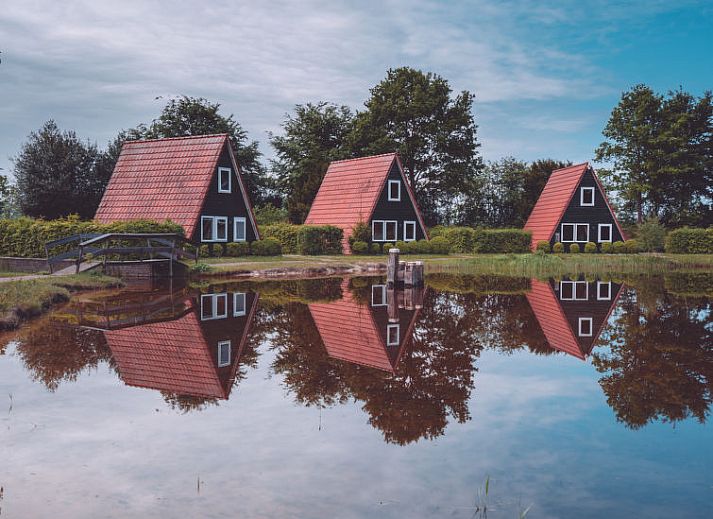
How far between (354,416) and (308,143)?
171 ft

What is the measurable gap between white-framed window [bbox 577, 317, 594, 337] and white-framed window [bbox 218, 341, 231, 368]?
24.0ft

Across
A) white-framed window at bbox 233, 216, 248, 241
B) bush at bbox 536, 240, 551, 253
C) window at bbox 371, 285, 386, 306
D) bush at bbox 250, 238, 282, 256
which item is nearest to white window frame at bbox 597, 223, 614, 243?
bush at bbox 536, 240, 551, 253

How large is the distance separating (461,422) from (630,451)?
6.14 feet

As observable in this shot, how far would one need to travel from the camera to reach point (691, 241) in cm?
4784

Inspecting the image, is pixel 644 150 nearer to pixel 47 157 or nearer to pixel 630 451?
pixel 47 157

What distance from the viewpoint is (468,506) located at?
5.63 meters

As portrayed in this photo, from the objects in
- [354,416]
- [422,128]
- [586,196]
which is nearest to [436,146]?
[422,128]

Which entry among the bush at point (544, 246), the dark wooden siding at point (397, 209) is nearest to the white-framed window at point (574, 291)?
the dark wooden siding at point (397, 209)

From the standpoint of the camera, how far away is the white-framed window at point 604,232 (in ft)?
169

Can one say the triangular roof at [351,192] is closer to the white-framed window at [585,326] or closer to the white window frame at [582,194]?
the white window frame at [582,194]

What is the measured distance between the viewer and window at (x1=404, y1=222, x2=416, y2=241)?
46938 millimetres

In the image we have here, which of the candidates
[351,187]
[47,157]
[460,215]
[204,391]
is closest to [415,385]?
[204,391]

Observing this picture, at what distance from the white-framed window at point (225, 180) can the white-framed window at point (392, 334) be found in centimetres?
2621

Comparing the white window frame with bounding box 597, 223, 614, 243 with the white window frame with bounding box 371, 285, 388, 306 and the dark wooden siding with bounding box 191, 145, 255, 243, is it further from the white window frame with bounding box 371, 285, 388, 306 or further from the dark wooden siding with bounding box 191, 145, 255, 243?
the white window frame with bounding box 371, 285, 388, 306
